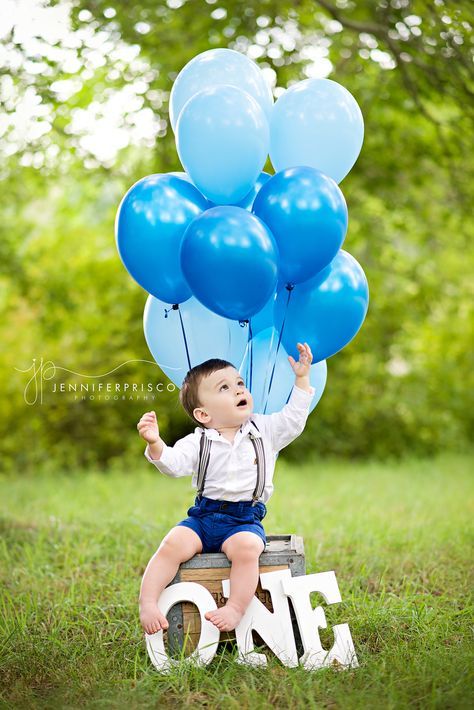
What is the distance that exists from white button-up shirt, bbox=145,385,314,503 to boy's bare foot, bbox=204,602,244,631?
39cm

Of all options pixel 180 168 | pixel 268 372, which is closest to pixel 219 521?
pixel 268 372

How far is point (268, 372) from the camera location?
3041mm

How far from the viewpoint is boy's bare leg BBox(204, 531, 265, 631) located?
2623 millimetres

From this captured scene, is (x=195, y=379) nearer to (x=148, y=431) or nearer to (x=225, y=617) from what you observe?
(x=148, y=431)

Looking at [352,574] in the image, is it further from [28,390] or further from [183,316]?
[28,390]

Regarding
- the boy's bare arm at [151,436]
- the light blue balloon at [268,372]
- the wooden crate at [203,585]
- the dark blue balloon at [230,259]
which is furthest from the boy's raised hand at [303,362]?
the wooden crate at [203,585]

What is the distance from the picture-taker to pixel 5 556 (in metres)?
4.06

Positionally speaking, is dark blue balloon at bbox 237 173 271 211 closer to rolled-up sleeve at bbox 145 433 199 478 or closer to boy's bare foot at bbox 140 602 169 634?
rolled-up sleeve at bbox 145 433 199 478

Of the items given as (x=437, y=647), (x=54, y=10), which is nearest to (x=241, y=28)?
(x=54, y=10)

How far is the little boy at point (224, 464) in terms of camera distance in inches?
106

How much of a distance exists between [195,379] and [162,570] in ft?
2.32

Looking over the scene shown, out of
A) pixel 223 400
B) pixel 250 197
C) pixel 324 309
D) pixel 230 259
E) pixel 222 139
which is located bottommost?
pixel 223 400

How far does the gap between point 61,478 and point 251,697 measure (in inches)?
207

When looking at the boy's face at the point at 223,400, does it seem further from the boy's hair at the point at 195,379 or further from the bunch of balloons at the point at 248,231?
the bunch of balloons at the point at 248,231
